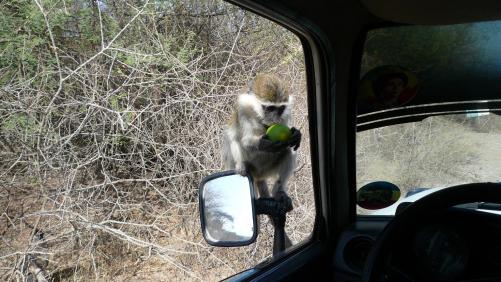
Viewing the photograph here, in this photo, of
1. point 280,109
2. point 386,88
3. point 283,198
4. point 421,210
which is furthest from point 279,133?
point 421,210

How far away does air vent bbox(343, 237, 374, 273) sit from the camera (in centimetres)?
217

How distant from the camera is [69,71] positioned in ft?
19.0

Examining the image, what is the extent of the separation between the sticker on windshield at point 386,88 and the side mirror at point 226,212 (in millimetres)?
832

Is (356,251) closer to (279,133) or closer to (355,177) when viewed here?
(355,177)

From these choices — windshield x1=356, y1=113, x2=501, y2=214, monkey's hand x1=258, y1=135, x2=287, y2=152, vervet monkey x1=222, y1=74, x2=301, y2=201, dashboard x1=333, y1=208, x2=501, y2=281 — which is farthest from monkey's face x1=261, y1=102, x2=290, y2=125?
Result: dashboard x1=333, y1=208, x2=501, y2=281

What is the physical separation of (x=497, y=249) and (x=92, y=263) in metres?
5.21

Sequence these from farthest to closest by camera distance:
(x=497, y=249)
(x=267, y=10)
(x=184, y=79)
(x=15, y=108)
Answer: (x=184, y=79) → (x=15, y=108) → (x=267, y=10) → (x=497, y=249)

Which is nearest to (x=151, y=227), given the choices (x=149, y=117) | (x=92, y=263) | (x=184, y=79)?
(x=92, y=263)

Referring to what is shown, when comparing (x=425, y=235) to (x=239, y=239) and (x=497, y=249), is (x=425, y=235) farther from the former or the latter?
(x=239, y=239)

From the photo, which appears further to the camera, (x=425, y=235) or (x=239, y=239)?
(x=239, y=239)

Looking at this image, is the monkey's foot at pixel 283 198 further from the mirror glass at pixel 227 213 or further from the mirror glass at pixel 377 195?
the mirror glass at pixel 377 195

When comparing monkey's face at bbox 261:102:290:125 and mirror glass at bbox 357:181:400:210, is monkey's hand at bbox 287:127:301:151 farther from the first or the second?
mirror glass at bbox 357:181:400:210

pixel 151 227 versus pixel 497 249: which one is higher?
pixel 497 249

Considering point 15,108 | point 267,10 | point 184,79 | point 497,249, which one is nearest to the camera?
point 497,249
